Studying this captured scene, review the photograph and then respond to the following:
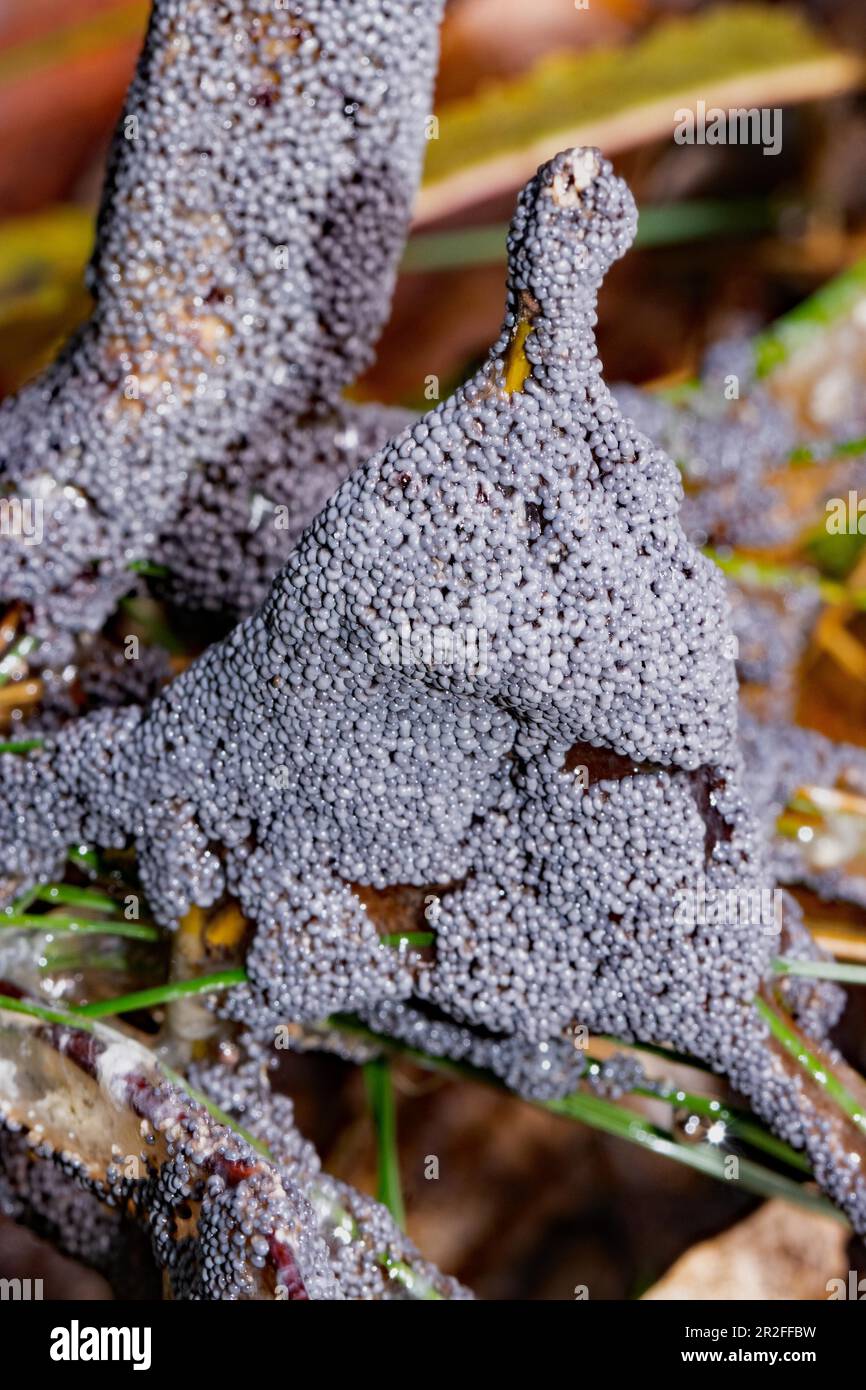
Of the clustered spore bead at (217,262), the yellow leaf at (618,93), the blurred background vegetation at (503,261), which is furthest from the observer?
the yellow leaf at (618,93)

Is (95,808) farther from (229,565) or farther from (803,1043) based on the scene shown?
(803,1043)

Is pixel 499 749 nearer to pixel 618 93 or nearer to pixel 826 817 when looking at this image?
pixel 826 817

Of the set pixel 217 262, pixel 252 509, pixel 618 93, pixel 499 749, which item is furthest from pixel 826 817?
pixel 618 93

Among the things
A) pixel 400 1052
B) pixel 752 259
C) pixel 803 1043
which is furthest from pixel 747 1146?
pixel 752 259

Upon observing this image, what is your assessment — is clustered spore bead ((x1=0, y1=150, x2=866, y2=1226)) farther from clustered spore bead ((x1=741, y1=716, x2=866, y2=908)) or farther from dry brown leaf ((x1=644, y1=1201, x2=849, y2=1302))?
dry brown leaf ((x1=644, y1=1201, x2=849, y2=1302))

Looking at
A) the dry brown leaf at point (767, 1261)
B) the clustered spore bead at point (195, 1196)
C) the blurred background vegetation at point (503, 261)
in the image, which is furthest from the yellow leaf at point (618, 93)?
the dry brown leaf at point (767, 1261)

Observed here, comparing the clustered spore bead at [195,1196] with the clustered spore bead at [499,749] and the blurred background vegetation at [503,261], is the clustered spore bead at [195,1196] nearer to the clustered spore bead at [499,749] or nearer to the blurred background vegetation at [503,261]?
the clustered spore bead at [499,749]
